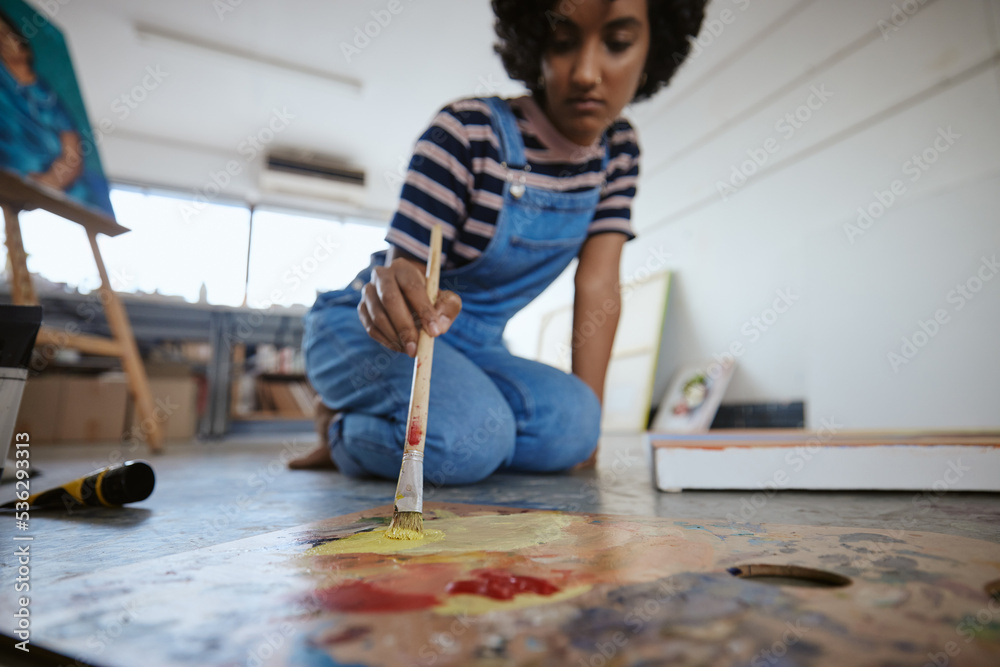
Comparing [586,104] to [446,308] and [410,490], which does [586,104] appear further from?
[410,490]

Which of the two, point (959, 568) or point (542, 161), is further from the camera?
point (542, 161)

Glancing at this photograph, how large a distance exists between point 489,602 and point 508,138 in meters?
0.93

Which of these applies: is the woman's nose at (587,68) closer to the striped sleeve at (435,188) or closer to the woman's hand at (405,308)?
the striped sleeve at (435,188)

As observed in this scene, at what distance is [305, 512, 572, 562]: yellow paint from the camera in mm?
467

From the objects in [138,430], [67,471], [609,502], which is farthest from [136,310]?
[609,502]

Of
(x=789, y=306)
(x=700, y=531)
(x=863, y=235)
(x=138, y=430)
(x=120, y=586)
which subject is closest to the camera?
(x=120, y=586)

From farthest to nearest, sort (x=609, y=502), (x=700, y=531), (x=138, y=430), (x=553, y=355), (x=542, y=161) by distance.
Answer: (x=553, y=355) → (x=138, y=430) → (x=542, y=161) → (x=609, y=502) → (x=700, y=531)

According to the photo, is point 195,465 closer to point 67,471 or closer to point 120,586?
point 67,471

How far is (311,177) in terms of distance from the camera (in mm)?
5012

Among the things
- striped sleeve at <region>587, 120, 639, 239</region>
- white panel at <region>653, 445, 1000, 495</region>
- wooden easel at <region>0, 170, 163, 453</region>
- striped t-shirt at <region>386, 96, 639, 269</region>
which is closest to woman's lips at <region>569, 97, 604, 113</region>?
striped t-shirt at <region>386, 96, 639, 269</region>

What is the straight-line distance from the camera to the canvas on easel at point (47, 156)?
1393 millimetres

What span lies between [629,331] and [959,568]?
3.15 meters

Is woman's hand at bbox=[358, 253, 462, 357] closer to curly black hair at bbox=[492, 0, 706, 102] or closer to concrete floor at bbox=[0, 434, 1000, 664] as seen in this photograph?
concrete floor at bbox=[0, 434, 1000, 664]

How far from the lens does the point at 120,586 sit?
375mm
